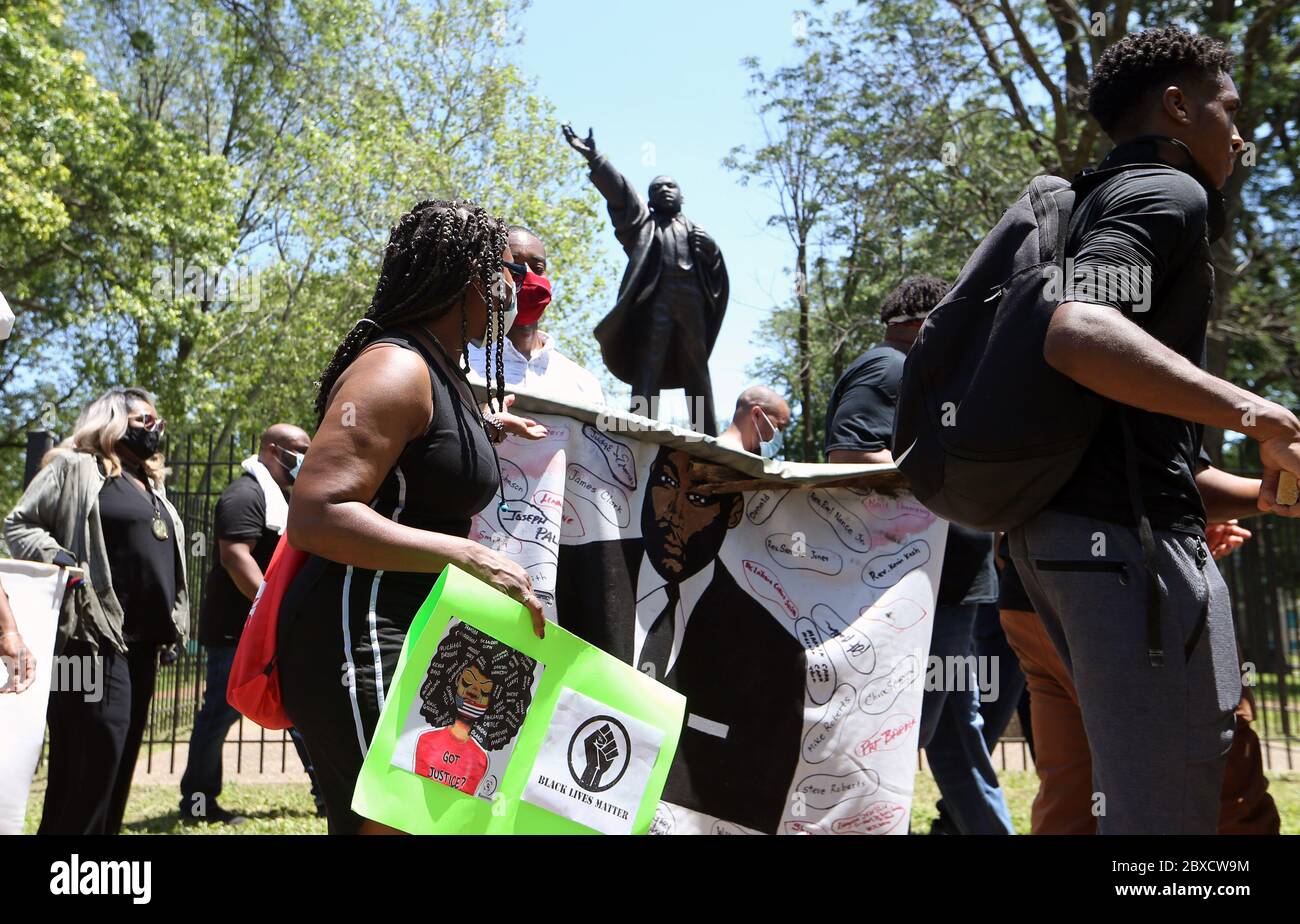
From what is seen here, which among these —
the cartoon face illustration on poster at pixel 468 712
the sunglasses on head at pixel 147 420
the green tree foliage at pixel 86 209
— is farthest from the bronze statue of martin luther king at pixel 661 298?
the green tree foliage at pixel 86 209

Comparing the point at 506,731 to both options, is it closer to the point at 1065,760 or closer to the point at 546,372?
the point at 1065,760

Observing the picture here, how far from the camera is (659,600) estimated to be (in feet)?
12.2

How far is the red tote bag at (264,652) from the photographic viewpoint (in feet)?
7.92

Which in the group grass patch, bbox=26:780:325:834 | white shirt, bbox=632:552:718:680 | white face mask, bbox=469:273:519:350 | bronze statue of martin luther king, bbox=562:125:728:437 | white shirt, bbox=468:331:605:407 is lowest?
grass patch, bbox=26:780:325:834

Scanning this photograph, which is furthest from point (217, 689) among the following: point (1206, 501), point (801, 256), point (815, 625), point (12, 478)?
point (12, 478)

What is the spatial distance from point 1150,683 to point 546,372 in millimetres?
2833

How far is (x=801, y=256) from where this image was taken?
2255 centimetres

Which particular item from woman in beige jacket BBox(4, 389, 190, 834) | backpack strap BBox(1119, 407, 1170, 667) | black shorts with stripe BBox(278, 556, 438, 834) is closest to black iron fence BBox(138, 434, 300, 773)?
woman in beige jacket BBox(4, 389, 190, 834)

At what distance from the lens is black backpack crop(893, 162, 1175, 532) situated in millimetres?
2375

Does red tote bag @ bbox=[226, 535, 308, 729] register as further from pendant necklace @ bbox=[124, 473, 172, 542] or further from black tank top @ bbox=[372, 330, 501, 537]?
pendant necklace @ bbox=[124, 473, 172, 542]

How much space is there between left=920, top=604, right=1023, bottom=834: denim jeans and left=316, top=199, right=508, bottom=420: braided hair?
2.61m

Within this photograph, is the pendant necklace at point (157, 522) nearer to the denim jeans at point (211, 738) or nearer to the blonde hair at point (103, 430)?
the blonde hair at point (103, 430)

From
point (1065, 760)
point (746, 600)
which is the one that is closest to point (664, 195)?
point (746, 600)
